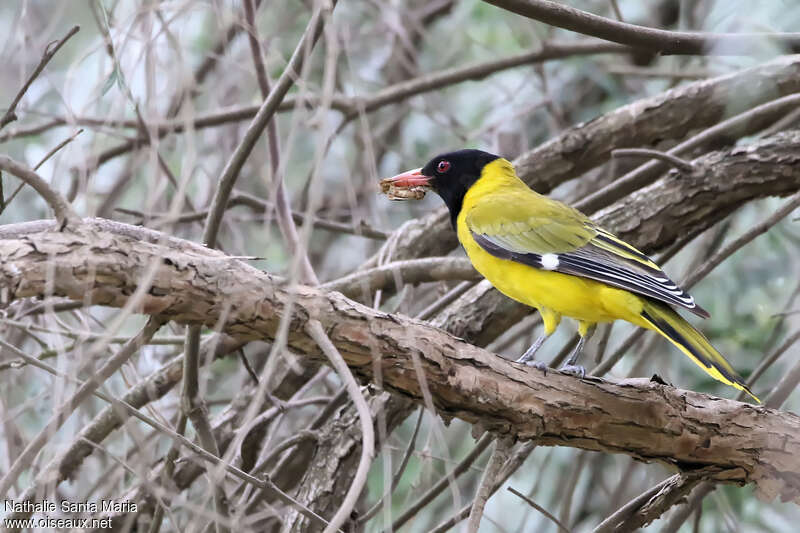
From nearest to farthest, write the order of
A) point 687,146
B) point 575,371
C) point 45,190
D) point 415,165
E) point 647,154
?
point 45,190 → point 575,371 → point 647,154 → point 687,146 → point 415,165

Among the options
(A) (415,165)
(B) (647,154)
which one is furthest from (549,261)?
(A) (415,165)

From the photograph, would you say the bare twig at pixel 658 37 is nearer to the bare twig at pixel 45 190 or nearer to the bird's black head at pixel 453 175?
the bare twig at pixel 45 190

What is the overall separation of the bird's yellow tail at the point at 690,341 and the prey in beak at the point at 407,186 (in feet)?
4.26

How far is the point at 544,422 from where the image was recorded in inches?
101

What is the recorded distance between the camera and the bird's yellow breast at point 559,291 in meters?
3.02

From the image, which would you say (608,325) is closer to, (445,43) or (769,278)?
(769,278)

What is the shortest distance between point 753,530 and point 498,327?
166 cm

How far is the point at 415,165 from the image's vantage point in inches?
215

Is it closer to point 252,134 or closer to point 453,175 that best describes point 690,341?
point 252,134

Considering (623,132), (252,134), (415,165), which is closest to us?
(252,134)

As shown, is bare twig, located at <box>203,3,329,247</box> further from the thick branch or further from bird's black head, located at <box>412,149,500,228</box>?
bird's black head, located at <box>412,149,500,228</box>

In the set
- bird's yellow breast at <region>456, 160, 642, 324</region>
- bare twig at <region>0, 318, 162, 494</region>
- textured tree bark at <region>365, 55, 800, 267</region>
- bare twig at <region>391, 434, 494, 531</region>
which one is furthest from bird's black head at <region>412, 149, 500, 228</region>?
bare twig at <region>0, 318, 162, 494</region>

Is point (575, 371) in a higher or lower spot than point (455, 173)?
lower

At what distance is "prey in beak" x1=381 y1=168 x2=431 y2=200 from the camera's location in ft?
12.6
